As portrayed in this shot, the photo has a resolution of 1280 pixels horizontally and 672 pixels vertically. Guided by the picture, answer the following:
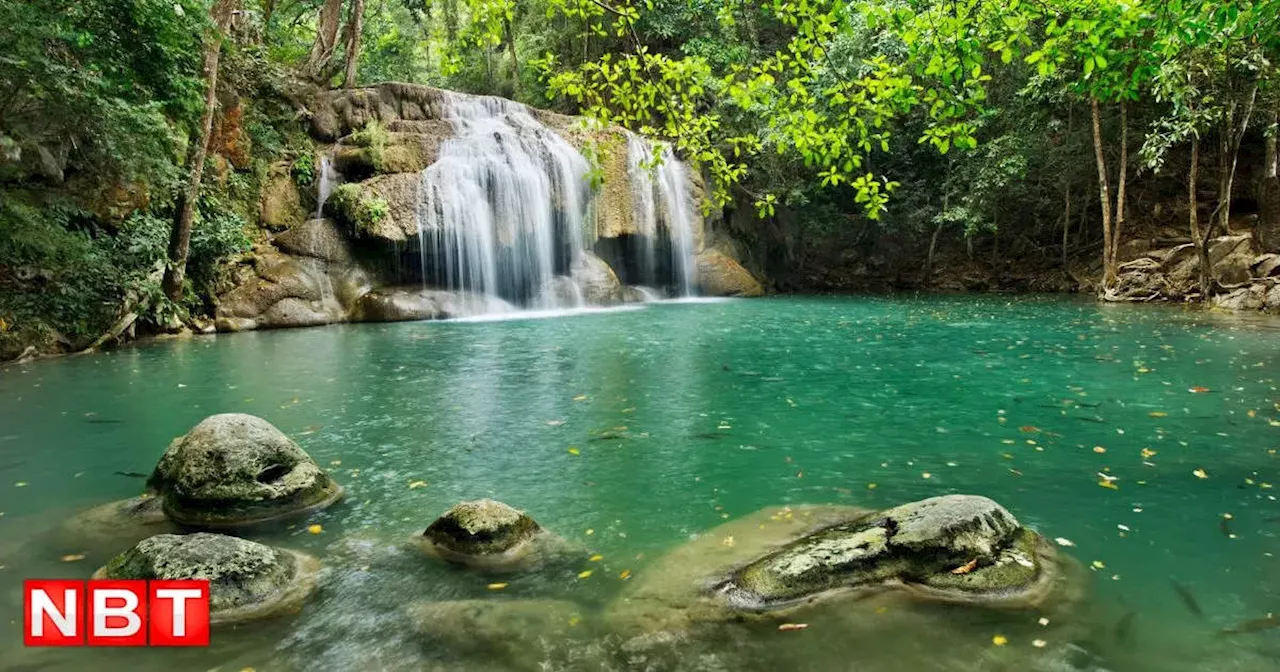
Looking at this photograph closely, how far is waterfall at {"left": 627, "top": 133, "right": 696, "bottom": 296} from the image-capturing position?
2322cm

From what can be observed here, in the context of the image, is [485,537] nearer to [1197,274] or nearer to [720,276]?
[1197,274]

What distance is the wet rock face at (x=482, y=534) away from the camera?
389 cm

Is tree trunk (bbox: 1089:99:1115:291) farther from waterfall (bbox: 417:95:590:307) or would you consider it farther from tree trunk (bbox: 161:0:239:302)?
tree trunk (bbox: 161:0:239:302)

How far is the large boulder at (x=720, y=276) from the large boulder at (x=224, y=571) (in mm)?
22252

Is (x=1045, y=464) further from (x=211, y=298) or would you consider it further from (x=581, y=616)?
(x=211, y=298)

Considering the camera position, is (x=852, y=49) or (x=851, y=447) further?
(x=852, y=49)

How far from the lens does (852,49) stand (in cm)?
2106

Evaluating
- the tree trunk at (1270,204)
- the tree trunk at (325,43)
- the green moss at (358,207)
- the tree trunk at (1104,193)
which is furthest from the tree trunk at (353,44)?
the tree trunk at (1270,204)

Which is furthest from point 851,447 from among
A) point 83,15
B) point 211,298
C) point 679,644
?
point 211,298

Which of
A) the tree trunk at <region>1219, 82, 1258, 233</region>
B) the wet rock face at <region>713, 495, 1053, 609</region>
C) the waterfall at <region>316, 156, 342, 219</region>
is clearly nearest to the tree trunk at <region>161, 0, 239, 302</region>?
the waterfall at <region>316, 156, 342, 219</region>

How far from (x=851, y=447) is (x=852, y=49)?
1849cm

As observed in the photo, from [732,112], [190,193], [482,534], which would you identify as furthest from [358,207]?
[482,534]

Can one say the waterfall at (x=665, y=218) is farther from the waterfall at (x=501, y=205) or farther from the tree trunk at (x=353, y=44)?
the tree trunk at (x=353, y=44)

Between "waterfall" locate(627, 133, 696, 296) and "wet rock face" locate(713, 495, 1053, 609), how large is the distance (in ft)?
65.1
